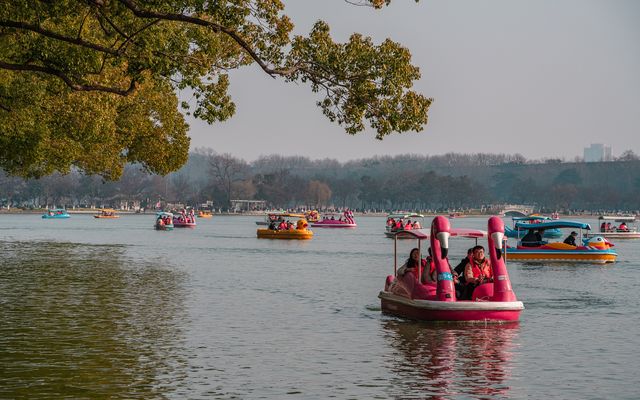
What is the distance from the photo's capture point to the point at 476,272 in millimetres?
29047

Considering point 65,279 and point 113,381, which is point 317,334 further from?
point 65,279

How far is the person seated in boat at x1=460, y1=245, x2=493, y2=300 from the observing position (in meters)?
28.6

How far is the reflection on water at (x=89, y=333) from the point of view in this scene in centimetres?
1875

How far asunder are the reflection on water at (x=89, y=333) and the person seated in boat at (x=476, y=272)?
26.1 ft

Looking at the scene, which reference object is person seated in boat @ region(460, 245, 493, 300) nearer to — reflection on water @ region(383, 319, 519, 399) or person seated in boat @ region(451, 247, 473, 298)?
person seated in boat @ region(451, 247, 473, 298)

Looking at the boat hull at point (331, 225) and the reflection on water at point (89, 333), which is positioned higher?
the boat hull at point (331, 225)

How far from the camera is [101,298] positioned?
35312mm

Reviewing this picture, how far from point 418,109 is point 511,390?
1102 centimetres

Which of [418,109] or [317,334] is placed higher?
[418,109]

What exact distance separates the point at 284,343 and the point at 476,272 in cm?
676

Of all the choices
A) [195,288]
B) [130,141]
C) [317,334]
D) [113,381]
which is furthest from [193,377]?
[130,141]

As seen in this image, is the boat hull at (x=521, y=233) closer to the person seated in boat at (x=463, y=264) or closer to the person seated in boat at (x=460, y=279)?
the person seated in boat at (x=463, y=264)

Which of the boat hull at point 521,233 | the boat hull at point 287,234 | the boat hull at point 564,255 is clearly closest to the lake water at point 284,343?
the boat hull at point 564,255

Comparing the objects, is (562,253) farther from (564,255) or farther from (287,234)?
(287,234)
